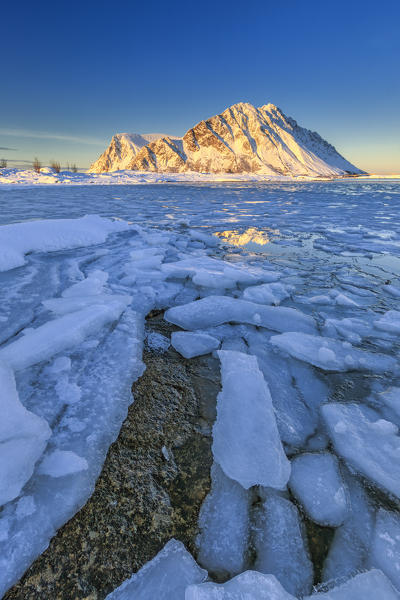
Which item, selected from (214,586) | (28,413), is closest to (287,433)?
(214,586)

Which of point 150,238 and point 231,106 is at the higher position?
point 231,106

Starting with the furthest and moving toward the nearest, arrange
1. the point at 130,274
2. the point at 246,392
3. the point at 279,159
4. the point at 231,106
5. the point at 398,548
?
1. the point at 231,106
2. the point at 279,159
3. the point at 130,274
4. the point at 246,392
5. the point at 398,548

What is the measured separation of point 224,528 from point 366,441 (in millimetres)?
629

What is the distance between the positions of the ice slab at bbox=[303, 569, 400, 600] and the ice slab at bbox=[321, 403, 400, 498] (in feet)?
1.00

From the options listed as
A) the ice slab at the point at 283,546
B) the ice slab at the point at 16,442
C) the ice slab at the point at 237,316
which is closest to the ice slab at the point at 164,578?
the ice slab at the point at 283,546

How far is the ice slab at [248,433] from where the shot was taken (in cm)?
91

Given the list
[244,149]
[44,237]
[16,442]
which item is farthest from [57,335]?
[244,149]

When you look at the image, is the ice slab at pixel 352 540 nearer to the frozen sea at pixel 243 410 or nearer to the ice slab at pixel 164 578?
the frozen sea at pixel 243 410

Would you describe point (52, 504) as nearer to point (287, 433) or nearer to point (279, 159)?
point (287, 433)

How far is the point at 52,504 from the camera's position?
0.81 metres

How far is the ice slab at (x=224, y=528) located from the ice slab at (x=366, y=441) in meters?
0.43

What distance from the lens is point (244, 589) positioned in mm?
630

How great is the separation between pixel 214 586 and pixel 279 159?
128661 millimetres

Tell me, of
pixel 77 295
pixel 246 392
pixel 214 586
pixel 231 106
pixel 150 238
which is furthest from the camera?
pixel 231 106
